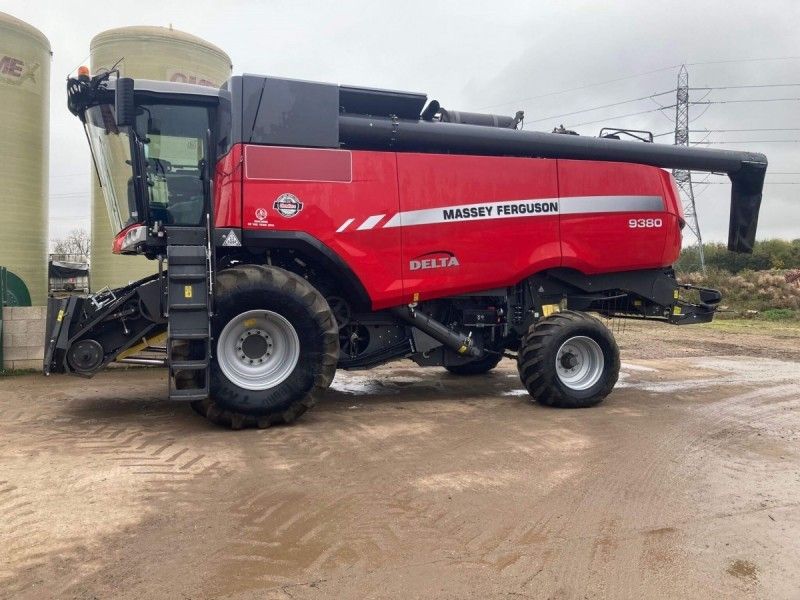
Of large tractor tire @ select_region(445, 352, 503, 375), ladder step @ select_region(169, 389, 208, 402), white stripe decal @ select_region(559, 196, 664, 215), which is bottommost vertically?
large tractor tire @ select_region(445, 352, 503, 375)

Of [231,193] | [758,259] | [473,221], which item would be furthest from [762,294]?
[231,193]

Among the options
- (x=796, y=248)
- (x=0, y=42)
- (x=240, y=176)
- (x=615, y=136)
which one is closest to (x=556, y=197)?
(x=615, y=136)

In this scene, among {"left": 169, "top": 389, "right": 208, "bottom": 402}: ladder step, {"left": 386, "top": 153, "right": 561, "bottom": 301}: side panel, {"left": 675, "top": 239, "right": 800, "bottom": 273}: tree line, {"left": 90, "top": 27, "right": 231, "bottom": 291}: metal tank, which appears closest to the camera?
{"left": 169, "top": 389, "right": 208, "bottom": 402}: ladder step

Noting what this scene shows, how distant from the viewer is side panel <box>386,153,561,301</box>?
676cm

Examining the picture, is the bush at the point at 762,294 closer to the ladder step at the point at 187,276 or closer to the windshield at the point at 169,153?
the windshield at the point at 169,153

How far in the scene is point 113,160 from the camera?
654cm

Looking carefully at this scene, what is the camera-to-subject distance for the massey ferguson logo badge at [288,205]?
6.14 metres

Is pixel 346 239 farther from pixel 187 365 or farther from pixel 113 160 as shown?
pixel 113 160

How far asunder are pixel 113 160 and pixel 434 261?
3566 millimetres

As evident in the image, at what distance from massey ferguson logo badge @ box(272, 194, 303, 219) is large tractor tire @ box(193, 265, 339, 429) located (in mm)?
617

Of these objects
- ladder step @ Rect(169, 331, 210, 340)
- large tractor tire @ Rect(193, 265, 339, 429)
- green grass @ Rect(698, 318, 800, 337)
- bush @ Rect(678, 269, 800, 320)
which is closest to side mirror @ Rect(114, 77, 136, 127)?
large tractor tire @ Rect(193, 265, 339, 429)

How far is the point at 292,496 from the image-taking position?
413 centimetres

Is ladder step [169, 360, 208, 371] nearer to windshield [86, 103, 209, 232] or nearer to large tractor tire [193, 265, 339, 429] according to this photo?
large tractor tire [193, 265, 339, 429]

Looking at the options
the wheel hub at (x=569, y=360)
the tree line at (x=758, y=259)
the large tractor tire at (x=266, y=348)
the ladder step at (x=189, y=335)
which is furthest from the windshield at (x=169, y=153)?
the tree line at (x=758, y=259)
